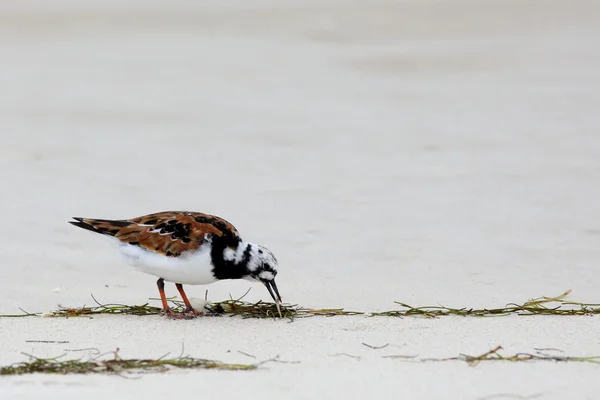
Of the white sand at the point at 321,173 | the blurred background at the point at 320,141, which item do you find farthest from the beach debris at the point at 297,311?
the blurred background at the point at 320,141

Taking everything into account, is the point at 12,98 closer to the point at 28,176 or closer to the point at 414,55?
the point at 28,176

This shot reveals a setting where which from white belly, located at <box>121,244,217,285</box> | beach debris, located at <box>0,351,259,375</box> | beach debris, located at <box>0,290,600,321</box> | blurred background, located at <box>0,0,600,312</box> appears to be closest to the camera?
beach debris, located at <box>0,351,259,375</box>

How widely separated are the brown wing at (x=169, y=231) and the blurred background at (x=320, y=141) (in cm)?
94

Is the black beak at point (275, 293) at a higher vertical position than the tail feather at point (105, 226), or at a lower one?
lower

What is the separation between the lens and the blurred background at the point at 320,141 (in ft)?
21.8

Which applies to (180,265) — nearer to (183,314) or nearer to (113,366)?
(183,314)

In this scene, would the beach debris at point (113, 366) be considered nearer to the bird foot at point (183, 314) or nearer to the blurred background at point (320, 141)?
the bird foot at point (183, 314)

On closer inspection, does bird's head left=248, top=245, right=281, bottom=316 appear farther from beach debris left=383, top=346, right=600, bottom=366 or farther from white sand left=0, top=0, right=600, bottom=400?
beach debris left=383, top=346, right=600, bottom=366

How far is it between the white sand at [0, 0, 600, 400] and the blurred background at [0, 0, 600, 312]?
0.08 feet

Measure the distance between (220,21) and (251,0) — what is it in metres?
0.54

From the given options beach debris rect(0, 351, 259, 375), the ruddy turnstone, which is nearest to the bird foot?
the ruddy turnstone

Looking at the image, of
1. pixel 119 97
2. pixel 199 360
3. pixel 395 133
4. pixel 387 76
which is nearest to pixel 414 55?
pixel 387 76

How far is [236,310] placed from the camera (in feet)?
15.9

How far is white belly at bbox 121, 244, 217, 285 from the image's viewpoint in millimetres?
4730
